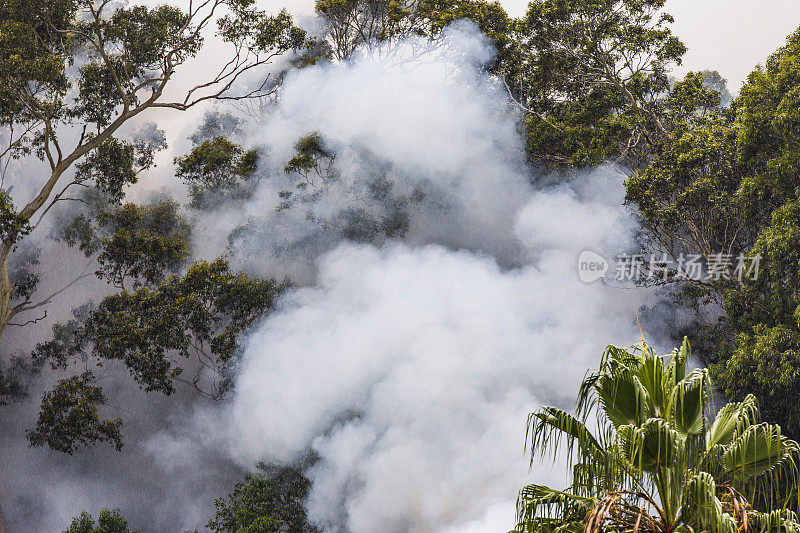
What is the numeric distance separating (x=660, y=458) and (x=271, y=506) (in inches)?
309

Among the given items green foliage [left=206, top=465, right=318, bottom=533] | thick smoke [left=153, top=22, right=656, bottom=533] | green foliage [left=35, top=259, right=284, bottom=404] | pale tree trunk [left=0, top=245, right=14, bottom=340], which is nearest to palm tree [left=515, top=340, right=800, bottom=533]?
thick smoke [left=153, top=22, right=656, bottom=533]

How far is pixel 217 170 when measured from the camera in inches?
579

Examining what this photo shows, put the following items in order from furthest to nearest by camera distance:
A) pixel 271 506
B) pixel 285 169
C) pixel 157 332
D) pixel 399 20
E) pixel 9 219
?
pixel 399 20 → pixel 285 169 → pixel 157 332 → pixel 9 219 → pixel 271 506

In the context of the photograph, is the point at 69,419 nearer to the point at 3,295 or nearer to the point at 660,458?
the point at 3,295

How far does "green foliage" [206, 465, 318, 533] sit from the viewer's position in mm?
10422

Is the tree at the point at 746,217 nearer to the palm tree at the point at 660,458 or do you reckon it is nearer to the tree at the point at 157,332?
the palm tree at the point at 660,458

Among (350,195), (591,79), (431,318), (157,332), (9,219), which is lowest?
(157,332)

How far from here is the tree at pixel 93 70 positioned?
11.7m

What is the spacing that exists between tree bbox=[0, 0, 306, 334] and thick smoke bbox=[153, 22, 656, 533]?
192 centimetres

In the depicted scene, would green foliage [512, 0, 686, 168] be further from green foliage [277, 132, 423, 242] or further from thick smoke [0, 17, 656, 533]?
green foliage [277, 132, 423, 242]

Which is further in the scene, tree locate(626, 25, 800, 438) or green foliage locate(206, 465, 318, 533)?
green foliage locate(206, 465, 318, 533)

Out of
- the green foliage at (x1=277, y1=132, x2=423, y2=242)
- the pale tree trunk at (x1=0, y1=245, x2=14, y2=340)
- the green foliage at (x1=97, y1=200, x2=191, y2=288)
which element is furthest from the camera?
the green foliage at (x1=277, y1=132, x2=423, y2=242)

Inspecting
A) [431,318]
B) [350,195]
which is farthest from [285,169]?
[431,318]

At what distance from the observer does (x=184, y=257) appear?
13.8 m
